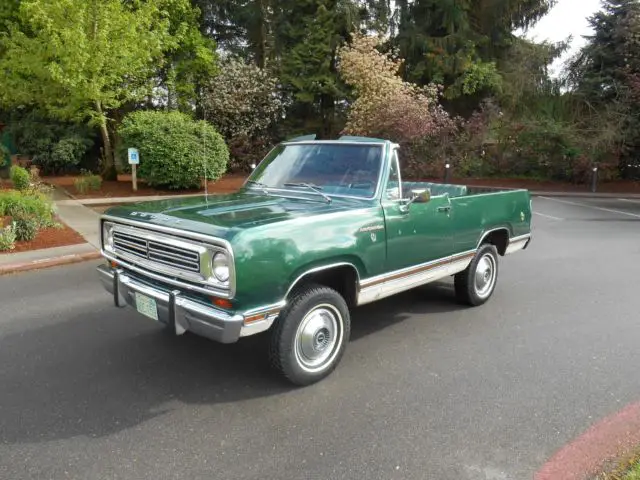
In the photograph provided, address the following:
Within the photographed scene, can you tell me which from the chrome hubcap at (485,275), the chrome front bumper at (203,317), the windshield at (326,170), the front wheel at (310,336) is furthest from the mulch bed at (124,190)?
the chrome front bumper at (203,317)

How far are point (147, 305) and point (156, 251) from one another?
0.40m

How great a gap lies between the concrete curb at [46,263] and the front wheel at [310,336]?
5352 millimetres

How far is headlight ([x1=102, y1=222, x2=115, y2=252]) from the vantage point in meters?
4.36

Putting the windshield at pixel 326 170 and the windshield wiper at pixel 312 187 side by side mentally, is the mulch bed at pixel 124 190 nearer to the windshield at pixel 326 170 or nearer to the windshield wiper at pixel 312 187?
the windshield at pixel 326 170

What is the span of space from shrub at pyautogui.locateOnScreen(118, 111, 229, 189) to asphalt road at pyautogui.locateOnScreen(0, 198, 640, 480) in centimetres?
995

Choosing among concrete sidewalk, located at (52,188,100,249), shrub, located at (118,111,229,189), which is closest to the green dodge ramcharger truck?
concrete sidewalk, located at (52,188,100,249)

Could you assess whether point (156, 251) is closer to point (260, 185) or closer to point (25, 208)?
point (260, 185)

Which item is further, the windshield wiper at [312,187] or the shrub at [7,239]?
the shrub at [7,239]

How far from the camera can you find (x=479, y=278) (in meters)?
5.72

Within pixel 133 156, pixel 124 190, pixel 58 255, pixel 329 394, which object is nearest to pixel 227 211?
pixel 329 394

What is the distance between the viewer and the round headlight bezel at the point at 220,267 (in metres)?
3.31

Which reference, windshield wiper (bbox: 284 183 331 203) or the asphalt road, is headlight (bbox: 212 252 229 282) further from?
windshield wiper (bbox: 284 183 331 203)

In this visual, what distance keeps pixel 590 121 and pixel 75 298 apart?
879 inches

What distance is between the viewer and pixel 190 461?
292cm
